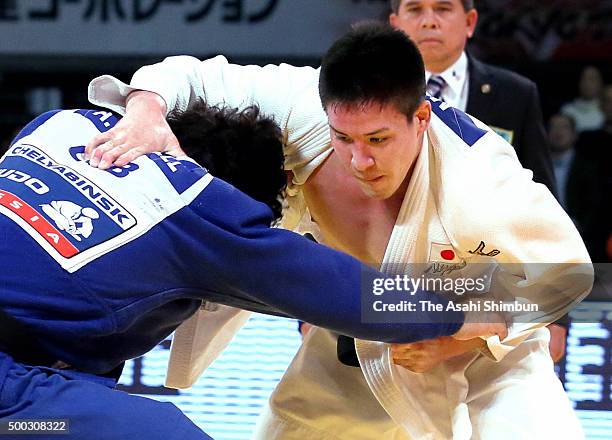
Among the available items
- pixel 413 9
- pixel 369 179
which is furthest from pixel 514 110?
pixel 369 179

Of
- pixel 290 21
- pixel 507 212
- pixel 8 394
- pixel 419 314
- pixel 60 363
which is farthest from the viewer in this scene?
pixel 290 21

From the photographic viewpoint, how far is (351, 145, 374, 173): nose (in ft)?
8.89

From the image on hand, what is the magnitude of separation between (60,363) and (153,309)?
215 mm

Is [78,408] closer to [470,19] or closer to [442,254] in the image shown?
[442,254]

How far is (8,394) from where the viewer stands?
214 centimetres

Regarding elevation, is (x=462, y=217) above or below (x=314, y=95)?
below

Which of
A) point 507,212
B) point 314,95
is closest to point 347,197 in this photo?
point 314,95

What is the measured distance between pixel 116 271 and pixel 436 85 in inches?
93.9

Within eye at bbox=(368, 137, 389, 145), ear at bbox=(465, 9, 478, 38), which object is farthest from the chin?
ear at bbox=(465, 9, 478, 38)

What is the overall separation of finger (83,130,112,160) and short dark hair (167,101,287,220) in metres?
0.18

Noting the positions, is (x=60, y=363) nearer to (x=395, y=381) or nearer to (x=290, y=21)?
(x=395, y=381)

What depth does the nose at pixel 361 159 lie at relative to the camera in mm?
2709

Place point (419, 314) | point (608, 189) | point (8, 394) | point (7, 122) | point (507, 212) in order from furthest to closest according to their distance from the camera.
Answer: point (7, 122) → point (608, 189) → point (507, 212) → point (419, 314) → point (8, 394)

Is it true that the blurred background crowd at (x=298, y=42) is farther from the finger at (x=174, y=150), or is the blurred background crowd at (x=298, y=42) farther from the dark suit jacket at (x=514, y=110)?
the finger at (x=174, y=150)
